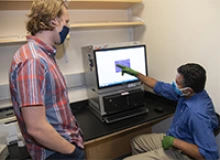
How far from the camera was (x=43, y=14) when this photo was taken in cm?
89

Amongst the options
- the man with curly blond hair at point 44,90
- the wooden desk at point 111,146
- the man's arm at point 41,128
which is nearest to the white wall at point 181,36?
the wooden desk at point 111,146

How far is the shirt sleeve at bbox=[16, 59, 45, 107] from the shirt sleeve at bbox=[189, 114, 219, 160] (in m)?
0.92

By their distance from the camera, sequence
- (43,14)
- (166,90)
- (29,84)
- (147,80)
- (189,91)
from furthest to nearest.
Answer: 1. (147,80)
2. (166,90)
3. (189,91)
4. (43,14)
5. (29,84)

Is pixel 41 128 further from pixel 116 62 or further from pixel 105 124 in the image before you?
pixel 116 62

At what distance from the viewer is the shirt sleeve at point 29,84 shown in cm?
75

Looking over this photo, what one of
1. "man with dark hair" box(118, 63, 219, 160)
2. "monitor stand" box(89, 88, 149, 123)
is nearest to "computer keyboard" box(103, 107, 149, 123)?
"monitor stand" box(89, 88, 149, 123)

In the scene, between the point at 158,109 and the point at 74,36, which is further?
the point at 74,36

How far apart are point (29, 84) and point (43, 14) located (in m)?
0.36

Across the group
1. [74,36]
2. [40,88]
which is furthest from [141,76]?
[40,88]

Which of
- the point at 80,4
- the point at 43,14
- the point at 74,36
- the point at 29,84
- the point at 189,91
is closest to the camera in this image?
the point at 29,84

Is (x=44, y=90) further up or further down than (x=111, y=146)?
further up

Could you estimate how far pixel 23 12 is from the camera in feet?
5.73

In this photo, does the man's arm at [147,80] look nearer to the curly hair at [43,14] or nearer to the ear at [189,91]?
the ear at [189,91]

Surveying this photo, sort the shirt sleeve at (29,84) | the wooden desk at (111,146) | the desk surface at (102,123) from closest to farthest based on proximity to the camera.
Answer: the shirt sleeve at (29,84), the desk surface at (102,123), the wooden desk at (111,146)
